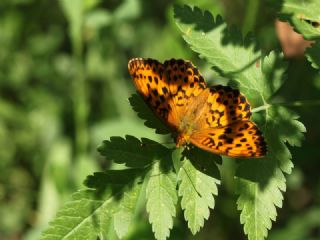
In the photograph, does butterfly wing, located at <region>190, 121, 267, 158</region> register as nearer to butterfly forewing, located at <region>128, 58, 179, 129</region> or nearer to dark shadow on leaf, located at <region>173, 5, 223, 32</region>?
butterfly forewing, located at <region>128, 58, 179, 129</region>

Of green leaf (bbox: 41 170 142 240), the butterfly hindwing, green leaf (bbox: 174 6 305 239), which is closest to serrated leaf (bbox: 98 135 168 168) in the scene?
green leaf (bbox: 41 170 142 240)

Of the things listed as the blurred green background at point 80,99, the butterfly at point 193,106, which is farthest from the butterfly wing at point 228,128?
the blurred green background at point 80,99

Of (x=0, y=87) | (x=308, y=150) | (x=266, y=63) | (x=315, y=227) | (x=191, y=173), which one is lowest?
(x=315, y=227)

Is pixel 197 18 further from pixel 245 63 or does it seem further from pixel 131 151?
pixel 131 151

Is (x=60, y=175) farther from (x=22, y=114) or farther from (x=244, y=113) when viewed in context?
(x=244, y=113)

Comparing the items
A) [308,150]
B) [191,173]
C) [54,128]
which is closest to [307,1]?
[191,173]
